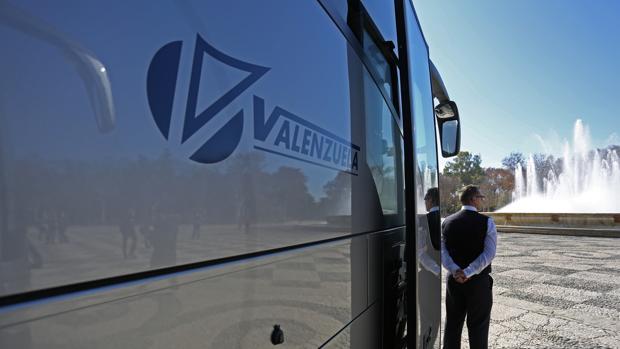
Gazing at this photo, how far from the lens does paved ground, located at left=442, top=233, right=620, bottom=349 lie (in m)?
5.11

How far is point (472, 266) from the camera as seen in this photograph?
417 centimetres

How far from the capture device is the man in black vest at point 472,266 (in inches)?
166

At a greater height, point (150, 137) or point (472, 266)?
point (150, 137)

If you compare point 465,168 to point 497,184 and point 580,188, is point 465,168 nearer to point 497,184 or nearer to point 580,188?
point 497,184

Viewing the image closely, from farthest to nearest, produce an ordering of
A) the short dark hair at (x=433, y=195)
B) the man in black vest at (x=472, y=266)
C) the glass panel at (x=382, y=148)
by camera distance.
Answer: the man in black vest at (x=472, y=266), the short dark hair at (x=433, y=195), the glass panel at (x=382, y=148)

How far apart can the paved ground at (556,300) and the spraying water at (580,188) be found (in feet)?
49.7

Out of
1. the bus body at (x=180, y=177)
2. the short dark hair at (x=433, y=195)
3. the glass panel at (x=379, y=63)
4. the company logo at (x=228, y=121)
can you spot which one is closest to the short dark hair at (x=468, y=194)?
the short dark hair at (x=433, y=195)

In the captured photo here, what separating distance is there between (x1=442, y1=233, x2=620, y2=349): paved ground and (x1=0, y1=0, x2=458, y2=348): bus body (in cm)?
465

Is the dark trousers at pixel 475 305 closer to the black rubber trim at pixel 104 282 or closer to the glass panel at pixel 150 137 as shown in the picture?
the glass panel at pixel 150 137

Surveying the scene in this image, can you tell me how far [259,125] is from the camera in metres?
1.06

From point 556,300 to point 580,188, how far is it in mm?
24044

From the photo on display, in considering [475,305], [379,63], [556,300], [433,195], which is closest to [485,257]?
[475,305]

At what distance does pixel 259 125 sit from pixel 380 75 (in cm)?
123

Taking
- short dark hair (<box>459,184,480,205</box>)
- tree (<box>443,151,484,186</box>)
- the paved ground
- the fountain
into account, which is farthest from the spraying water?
tree (<box>443,151,484,186</box>)
